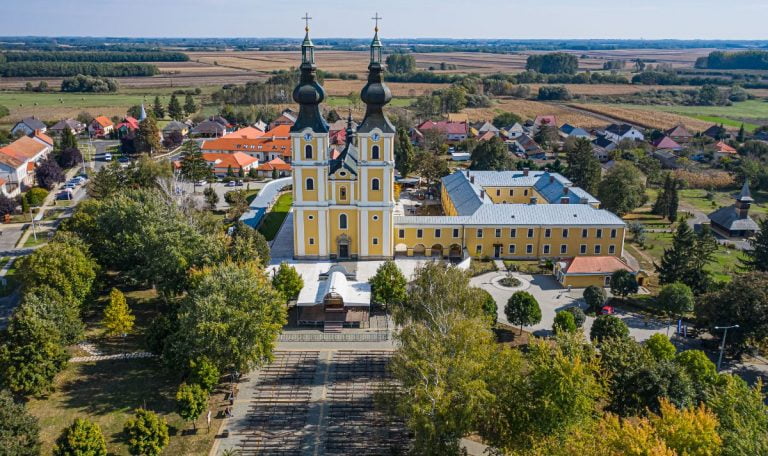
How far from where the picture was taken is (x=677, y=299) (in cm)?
3894

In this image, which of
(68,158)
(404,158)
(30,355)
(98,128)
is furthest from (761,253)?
(98,128)

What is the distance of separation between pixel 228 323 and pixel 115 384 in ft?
27.2

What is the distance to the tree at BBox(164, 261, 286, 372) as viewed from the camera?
29.9 metres

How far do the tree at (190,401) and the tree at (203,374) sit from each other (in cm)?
73

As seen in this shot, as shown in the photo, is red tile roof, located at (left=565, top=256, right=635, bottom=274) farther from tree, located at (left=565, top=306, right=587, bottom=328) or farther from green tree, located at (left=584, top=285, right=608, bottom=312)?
tree, located at (left=565, top=306, right=587, bottom=328)

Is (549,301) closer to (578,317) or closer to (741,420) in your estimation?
(578,317)

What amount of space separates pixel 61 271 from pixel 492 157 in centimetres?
5350

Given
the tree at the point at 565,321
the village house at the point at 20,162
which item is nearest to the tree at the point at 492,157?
the tree at the point at 565,321

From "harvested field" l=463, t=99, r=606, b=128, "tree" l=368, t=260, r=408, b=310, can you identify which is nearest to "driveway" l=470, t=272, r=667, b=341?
"tree" l=368, t=260, r=408, b=310

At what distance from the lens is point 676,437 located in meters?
20.9

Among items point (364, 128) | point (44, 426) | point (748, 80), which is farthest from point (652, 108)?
point (44, 426)

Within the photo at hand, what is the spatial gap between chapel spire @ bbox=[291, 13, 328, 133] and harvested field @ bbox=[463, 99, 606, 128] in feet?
287

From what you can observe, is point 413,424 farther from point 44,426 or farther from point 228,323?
point 44,426

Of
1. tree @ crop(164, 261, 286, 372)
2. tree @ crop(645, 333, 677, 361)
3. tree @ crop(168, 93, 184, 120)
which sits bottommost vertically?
tree @ crop(645, 333, 677, 361)
